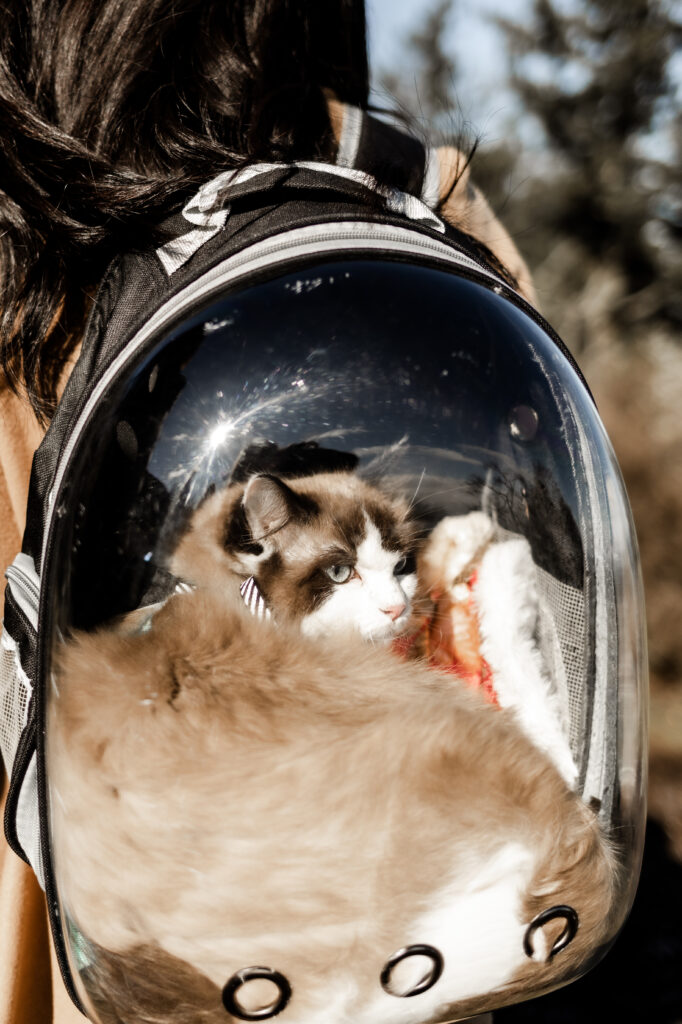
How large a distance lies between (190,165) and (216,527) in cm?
35

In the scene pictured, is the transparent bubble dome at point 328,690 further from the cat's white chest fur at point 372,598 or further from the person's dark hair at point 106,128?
the person's dark hair at point 106,128

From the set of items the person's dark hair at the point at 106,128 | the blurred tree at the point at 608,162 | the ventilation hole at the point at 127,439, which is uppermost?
the blurred tree at the point at 608,162

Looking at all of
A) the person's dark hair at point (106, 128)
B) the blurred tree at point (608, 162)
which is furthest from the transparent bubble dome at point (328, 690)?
the blurred tree at point (608, 162)

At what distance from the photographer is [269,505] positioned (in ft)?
1.80

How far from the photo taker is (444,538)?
0.62 metres

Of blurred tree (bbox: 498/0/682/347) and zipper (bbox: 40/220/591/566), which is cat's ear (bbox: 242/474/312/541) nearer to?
zipper (bbox: 40/220/591/566)

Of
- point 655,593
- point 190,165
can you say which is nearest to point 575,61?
point 655,593

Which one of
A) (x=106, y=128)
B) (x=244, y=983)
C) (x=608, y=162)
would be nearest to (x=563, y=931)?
(x=244, y=983)

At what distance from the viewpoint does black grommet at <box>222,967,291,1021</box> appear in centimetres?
48

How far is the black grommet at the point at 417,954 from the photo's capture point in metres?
0.49

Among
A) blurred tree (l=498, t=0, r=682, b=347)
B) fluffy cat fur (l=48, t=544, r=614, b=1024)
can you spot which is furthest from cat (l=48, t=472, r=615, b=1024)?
blurred tree (l=498, t=0, r=682, b=347)

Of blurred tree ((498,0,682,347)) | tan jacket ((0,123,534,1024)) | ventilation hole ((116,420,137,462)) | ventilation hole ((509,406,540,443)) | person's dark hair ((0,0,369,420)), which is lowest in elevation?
tan jacket ((0,123,534,1024))

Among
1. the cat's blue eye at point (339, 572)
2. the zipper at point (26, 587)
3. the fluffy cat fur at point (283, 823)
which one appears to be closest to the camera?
the fluffy cat fur at point (283, 823)

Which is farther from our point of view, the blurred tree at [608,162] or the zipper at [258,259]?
the blurred tree at [608,162]
